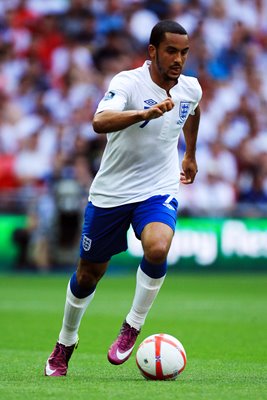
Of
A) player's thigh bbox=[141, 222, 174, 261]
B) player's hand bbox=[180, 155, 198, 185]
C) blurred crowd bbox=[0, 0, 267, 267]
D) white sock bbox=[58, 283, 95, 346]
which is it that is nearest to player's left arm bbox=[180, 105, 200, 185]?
player's hand bbox=[180, 155, 198, 185]

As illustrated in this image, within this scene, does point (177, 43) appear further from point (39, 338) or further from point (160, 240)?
point (39, 338)

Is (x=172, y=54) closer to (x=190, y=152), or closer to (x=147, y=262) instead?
(x=190, y=152)

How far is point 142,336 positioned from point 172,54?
3.95 metres

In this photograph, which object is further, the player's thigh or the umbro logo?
the umbro logo

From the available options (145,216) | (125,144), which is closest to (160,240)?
(145,216)

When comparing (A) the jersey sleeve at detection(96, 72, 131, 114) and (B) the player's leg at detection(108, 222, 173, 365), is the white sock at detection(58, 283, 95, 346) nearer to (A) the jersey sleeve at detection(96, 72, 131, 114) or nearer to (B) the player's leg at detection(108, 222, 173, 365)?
(B) the player's leg at detection(108, 222, 173, 365)

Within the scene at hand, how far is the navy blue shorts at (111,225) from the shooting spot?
23.2ft

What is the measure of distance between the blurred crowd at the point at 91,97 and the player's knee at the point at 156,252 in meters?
11.1

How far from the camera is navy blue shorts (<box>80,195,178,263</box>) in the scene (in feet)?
23.2

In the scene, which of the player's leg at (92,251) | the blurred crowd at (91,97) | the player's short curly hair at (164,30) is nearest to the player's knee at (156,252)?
the player's leg at (92,251)

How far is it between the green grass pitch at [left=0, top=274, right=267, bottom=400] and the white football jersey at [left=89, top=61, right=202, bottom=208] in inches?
49.0

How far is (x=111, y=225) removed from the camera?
281 inches

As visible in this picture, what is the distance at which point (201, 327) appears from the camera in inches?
437

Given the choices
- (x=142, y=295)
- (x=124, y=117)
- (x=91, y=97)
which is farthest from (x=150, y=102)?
(x=91, y=97)
